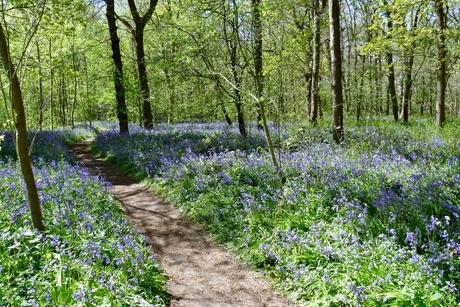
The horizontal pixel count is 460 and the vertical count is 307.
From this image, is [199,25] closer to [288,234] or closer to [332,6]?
[332,6]

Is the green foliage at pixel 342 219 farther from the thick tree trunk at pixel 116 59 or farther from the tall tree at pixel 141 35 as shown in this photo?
the tall tree at pixel 141 35

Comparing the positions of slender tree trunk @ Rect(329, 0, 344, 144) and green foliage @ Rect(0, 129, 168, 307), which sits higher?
slender tree trunk @ Rect(329, 0, 344, 144)

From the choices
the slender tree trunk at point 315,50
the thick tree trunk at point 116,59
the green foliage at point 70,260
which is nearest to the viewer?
the green foliage at point 70,260

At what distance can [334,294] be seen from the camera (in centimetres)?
386

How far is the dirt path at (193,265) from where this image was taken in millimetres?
4258

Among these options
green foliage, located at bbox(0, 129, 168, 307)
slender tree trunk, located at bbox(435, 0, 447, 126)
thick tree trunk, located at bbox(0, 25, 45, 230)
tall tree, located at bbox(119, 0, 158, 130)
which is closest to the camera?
green foliage, located at bbox(0, 129, 168, 307)

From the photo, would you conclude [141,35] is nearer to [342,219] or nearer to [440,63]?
[440,63]

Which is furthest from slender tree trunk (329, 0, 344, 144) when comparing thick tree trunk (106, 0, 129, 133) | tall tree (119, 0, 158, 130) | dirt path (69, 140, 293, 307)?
thick tree trunk (106, 0, 129, 133)

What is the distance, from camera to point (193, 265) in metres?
5.17

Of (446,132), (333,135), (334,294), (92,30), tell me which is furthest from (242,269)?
(92,30)

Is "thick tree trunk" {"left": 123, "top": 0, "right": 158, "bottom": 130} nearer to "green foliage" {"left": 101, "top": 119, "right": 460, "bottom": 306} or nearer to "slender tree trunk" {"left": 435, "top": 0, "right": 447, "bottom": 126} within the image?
"green foliage" {"left": 101, "top": 119, "right": 460, "bottom": 306}

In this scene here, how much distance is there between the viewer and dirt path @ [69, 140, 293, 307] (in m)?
4.26

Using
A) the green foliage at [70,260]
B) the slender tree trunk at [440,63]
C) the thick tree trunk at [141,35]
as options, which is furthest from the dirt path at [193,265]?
the slender tree trunk at [440,63]

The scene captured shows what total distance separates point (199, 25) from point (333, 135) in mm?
5651
